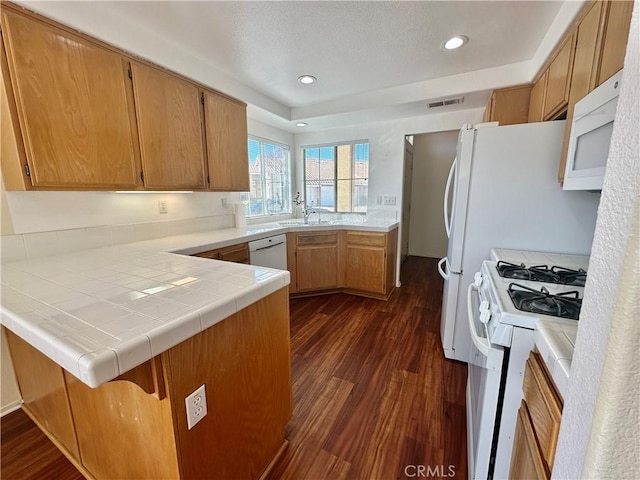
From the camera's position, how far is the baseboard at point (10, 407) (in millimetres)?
1537

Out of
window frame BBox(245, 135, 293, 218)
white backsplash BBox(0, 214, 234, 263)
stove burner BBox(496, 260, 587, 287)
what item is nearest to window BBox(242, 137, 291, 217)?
window frame BBox(245, 135, 293, 218)

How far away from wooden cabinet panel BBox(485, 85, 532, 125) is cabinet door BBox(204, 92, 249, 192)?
227 cm

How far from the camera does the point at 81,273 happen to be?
119 cm

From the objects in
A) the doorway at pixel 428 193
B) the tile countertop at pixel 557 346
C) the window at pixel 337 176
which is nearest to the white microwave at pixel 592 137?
the tile countertop at pixel 557 346

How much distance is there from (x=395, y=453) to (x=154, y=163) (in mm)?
2256

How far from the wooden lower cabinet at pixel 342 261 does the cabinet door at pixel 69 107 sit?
5.73 feet

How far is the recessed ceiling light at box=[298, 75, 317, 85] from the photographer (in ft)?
7.78

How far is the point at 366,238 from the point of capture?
3055 mm

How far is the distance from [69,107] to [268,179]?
2.31 metres

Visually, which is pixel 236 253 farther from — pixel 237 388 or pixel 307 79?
pixel 307 79

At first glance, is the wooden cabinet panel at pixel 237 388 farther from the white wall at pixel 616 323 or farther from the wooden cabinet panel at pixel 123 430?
the white wall at pixel 616 323

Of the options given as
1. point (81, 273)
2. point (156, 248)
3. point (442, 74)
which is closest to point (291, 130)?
point (442, 74)

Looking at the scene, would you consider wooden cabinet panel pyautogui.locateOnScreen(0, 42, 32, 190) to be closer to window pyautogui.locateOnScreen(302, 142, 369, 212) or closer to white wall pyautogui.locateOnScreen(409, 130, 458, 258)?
window pyautogui.locateOnScreen(302, 142, 369, 212)

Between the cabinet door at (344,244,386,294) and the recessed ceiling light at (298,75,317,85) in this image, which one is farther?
the cabinet door at (344,244,386,294)
